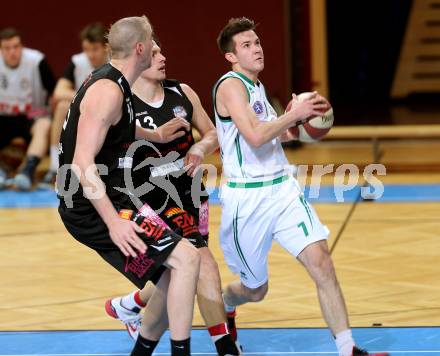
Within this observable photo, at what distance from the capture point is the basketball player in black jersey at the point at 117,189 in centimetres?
493

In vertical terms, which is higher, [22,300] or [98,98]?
[98,98]

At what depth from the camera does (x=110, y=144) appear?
512cm

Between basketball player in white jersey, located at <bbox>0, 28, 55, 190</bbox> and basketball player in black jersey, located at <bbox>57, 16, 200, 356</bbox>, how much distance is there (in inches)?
258

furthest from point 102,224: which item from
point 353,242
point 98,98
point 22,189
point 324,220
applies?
point 22,189

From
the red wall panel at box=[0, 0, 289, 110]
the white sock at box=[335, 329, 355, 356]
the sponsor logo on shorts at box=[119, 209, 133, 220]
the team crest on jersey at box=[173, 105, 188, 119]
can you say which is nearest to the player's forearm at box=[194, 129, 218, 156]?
the team crest on jersey at box=[173, 105, 188, 119]

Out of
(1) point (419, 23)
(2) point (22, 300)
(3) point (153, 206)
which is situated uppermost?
(3) point (153, 206)

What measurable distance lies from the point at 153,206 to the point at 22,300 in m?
1.76

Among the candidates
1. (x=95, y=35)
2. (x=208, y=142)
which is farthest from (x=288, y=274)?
(x=95, y=35)

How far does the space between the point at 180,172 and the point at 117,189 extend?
0.86 meters

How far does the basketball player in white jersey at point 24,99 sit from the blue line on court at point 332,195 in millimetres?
281

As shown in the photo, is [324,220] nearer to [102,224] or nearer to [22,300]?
[22,300]

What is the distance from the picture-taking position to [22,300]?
7.17 meters

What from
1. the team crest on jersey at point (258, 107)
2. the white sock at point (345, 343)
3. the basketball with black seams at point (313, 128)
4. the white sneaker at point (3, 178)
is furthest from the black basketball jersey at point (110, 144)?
the white sneaker at point (3, 178)

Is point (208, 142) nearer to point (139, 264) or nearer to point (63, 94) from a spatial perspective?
point (139, 264)
